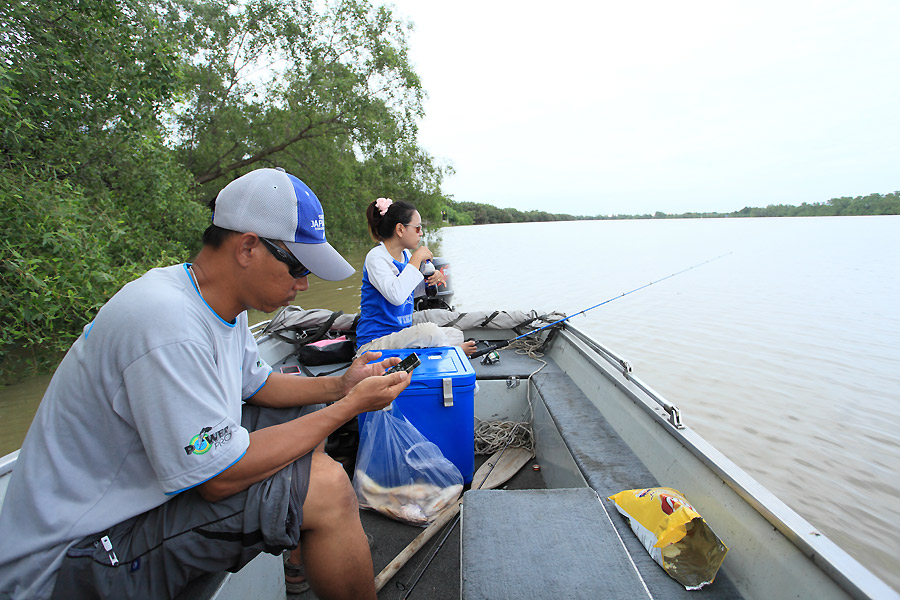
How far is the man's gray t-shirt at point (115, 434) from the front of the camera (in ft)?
3.07

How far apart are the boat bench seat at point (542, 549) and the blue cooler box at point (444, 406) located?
2.06 feet

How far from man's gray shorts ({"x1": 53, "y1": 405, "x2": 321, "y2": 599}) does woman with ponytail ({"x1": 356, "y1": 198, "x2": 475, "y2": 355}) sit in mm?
1382

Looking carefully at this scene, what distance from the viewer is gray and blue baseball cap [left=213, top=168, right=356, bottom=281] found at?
45.1 inches

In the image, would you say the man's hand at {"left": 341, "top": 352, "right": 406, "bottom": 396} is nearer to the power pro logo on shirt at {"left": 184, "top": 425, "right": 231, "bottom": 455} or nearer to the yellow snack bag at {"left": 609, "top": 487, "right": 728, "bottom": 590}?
the power pro logo on shirt at {"left": 184, "top": 425, "right": 231, "bottom": 455}

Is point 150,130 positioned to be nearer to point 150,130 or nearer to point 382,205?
point 150,130

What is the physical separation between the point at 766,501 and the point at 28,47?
677cm

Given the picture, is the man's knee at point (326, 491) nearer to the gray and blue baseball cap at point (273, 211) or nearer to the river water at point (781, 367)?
the gray and blue baseball cap at point (273, 211)

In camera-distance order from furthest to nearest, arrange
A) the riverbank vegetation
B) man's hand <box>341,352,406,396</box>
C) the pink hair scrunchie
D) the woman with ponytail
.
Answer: the riverbank vegetation → the pink hair scrunchie → the woman with ponytail → man's hand <box>341,352,406,396</box>

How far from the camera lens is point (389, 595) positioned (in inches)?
67.7

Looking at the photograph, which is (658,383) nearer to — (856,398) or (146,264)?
(856,398)

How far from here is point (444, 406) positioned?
2131 millimetres

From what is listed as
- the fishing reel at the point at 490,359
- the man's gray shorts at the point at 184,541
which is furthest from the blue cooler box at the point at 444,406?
the fishing reel at the point at 490,359

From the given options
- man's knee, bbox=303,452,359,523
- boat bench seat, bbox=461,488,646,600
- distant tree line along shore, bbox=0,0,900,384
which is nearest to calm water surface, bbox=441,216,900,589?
boat bench seat, bbox=461,488,646,600

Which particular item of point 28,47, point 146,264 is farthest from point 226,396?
point 146,264
